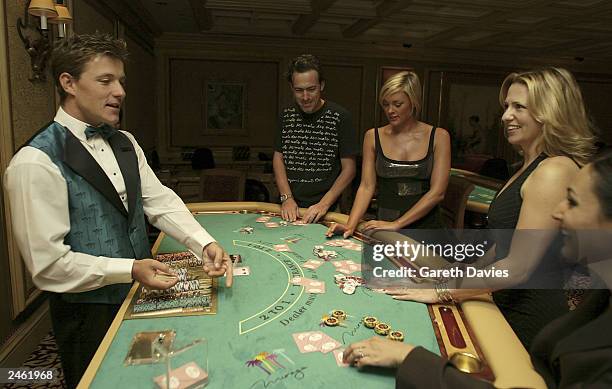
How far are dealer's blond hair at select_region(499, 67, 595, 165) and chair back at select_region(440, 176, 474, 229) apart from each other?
6.72 feet

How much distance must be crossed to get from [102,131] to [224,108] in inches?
269

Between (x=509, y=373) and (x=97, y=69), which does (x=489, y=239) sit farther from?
(x=97, y=69)

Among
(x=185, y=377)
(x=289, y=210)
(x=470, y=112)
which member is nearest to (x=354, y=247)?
(x=289, y=210)

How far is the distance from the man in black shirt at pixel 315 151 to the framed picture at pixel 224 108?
5711 millimetres

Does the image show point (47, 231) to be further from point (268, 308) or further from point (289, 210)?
point (289, 210)

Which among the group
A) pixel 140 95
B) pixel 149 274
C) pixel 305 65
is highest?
pixel 140 95

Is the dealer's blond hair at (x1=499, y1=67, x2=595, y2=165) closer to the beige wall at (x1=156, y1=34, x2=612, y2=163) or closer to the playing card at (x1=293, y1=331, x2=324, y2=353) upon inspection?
the playing card at (x1=293, y1=331, x2=324, y2=353)

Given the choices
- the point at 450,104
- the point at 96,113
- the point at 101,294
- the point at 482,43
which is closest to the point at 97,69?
the point at 96,113

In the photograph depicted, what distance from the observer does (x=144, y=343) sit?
1.12 m

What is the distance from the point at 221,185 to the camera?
3.99 meters

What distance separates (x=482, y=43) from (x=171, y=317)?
820 cm

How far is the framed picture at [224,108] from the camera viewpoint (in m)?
8.12

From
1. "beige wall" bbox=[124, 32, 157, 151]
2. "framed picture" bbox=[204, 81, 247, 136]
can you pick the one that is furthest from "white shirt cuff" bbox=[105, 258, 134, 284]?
"framed picture" bbox=[204, 81, 247, 136]

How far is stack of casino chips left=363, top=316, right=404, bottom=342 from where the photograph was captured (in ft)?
3.81
